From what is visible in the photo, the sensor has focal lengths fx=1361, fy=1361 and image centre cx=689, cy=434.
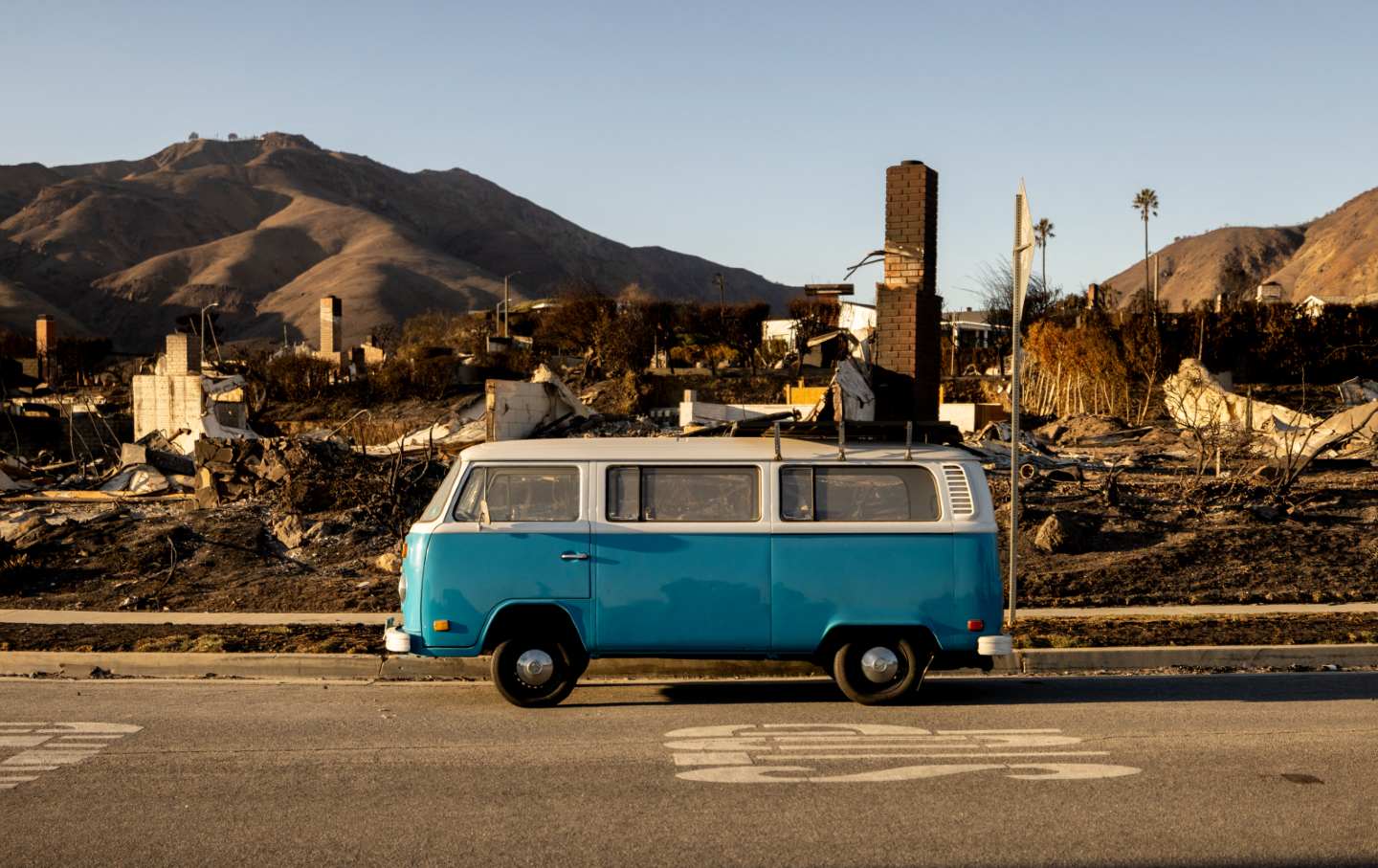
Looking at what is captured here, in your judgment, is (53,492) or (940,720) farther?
(53,492)

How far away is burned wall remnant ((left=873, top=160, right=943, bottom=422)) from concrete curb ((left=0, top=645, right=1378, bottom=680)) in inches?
242

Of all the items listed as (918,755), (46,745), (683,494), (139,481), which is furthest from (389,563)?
(918,755)

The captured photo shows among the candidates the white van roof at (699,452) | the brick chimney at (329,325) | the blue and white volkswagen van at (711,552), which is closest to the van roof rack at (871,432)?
the white van roof at (699,452)

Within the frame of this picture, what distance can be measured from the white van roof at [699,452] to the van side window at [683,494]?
10 cm

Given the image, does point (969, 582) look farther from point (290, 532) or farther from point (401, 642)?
point (290, 532)

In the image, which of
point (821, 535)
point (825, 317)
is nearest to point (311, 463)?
point (821, 535)

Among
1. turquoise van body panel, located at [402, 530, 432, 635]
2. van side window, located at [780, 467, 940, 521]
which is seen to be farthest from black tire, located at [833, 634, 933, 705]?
turquoise van body panel, located at [402, 530, 432, 635]

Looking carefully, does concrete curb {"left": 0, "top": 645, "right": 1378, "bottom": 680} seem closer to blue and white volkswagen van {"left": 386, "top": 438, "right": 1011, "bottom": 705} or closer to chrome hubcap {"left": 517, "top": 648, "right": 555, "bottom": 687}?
chrome hubcap {"left": 517, "top": 648, "right": 555, "bottom": 687}

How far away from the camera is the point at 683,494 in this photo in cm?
1008

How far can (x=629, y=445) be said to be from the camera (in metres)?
10.4

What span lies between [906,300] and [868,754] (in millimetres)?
10165

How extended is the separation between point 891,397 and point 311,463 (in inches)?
361

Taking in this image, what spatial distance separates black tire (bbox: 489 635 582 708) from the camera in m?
10.2

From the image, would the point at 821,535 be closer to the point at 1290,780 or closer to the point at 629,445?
the point at 629,445
